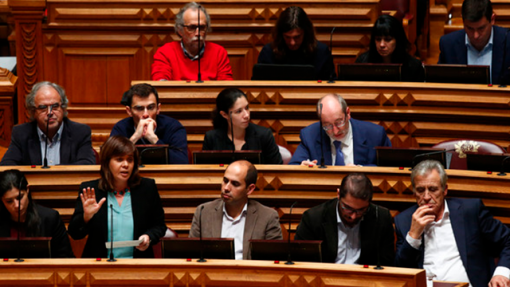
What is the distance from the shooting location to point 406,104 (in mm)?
3205

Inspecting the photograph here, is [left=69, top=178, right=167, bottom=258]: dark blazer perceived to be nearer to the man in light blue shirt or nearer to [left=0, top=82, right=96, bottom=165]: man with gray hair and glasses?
[left=0, top=82, right=96, bottom=165]: man with gray hair and glasses

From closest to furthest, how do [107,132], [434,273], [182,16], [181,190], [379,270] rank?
[379,270]
[434,273]
[181,190]
[182,16]
[107,132]

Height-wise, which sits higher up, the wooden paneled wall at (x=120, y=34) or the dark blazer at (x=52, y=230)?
the wooden paneled wall at (x=120, y=34)

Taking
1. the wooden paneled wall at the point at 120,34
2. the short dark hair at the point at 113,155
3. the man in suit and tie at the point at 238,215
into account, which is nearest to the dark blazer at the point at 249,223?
the man in suit and tie at the point at 238,215

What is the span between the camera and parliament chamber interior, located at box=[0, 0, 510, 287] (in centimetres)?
220

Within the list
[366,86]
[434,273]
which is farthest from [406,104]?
[434,273]

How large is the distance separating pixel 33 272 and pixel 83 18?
6.38 feet

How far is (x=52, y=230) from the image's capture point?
2459mm

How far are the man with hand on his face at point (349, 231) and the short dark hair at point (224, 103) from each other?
64 centimetres

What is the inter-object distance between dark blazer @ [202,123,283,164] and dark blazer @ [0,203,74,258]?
694 millimetres

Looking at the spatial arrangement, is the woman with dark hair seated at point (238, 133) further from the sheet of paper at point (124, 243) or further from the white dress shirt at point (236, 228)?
the sheet of paper at point (124, 243)

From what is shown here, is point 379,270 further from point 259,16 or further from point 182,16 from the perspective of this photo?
point 259,16

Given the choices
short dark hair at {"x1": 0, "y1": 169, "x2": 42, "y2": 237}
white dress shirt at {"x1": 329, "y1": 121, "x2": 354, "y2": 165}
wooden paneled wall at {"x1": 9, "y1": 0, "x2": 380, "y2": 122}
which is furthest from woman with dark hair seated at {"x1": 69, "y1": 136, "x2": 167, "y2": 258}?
wooden paneled wall at {"x1": 9, "y1": 0, "x2": 380, "y2": 122}

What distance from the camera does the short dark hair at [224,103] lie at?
116 inches
